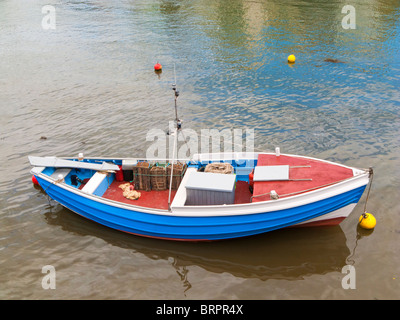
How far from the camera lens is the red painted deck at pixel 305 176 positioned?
37.1ft

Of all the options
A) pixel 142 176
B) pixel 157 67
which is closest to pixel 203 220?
pixel 142 176

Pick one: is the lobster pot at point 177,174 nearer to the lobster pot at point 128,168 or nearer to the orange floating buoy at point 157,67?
the lobster pot at point 128,168

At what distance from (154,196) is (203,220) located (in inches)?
127

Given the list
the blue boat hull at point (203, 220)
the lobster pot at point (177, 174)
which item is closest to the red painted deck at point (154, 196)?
the lobster pot at point (177, 174)

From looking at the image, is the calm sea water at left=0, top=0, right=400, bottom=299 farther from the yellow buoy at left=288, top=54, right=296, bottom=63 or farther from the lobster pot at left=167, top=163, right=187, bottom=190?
the lobster pot at left=167, top=163, right=187, bottom=190

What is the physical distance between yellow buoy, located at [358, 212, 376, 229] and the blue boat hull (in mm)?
1616

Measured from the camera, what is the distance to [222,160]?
13773 millimetres

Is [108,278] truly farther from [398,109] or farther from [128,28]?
[128,28]

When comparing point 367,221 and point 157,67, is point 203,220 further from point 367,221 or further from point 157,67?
point 157,67

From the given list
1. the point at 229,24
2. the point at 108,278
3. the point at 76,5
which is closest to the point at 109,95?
the point at 108,278

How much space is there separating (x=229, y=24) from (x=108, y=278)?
3632cm

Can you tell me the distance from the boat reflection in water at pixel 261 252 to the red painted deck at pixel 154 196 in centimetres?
127

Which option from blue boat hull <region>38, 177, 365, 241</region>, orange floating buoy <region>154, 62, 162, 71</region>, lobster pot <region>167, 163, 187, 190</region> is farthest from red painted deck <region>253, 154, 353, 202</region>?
orange floating buoy <region>154, 62, 162, 71</region>

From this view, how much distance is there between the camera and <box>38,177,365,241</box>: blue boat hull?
1086cm
